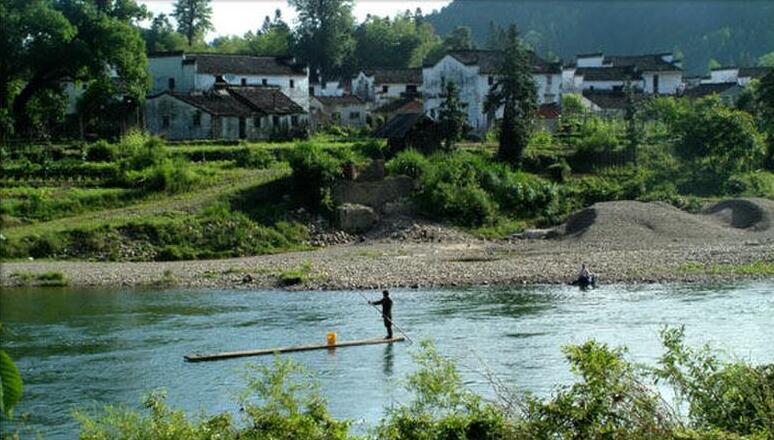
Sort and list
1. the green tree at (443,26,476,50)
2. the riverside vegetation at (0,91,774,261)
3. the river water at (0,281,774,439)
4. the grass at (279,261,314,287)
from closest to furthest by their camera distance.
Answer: the river water at (0,281,774,439) < the grass at (279,261,314,287) < the riverside vegetation at (0,91,774,261) < the green tree at (443,26,476,50)

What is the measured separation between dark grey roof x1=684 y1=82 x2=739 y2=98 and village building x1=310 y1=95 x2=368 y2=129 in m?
27.5

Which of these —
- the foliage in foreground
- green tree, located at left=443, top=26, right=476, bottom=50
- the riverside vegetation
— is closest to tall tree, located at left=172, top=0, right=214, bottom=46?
green tree, located at left=443, top=26, right=476, bottom=50

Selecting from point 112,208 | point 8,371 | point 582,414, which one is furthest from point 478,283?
point 8,371

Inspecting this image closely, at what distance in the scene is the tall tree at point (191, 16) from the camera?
376 ft

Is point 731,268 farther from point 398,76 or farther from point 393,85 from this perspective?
point 398,76

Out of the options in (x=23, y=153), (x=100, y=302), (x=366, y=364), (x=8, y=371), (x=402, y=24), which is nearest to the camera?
(x=8, y=371)

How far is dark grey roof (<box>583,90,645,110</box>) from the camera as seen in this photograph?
86500 millimetres

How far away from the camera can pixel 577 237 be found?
51344mm

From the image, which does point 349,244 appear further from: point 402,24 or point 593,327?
point 402,24

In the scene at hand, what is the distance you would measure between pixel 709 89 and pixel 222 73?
43.1 metres

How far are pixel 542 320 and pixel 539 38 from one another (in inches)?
6741

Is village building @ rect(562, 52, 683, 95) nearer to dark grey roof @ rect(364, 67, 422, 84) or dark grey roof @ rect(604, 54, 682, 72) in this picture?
dark grey roof @ rect(604, 54, 682, 72)

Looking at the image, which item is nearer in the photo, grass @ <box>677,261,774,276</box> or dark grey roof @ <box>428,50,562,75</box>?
grass @ <box>677,261,774,276</box>

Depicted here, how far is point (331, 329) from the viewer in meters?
33.4
